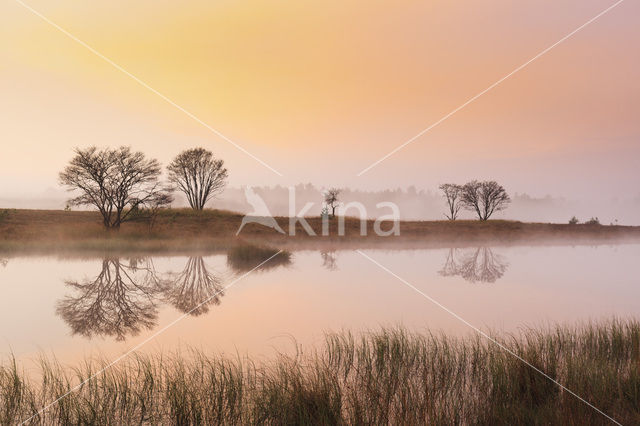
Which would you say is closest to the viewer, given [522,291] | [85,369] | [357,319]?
[85,369]

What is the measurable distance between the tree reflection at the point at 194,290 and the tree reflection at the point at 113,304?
2.83 feet

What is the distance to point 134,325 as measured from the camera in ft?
40.9

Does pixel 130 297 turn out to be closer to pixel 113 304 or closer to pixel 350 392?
pixel 113 304

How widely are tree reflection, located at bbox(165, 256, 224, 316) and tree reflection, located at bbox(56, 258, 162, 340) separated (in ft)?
2.83

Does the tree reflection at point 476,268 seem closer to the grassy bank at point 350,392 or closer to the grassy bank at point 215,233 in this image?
the grassy bank at point 215,233

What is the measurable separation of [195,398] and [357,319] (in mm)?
7600

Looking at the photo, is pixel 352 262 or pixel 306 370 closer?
pixel 306 370

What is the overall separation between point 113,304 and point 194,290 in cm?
384

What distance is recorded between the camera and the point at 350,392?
712 cm

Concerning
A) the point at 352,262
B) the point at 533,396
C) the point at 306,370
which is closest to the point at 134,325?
the point at 306,370

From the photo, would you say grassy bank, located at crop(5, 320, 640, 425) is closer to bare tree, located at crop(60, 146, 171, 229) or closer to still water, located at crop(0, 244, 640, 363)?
still water, located at crop(0, 244, 640, 363)

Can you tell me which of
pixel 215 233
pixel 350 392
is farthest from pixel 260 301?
pixel 215 233

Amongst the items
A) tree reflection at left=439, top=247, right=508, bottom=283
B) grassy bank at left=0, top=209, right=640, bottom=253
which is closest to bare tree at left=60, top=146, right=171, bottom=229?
grassy bank at left=0, top=209, right=640, bottom=253

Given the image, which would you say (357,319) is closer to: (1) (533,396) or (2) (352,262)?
(1) (533,396)
